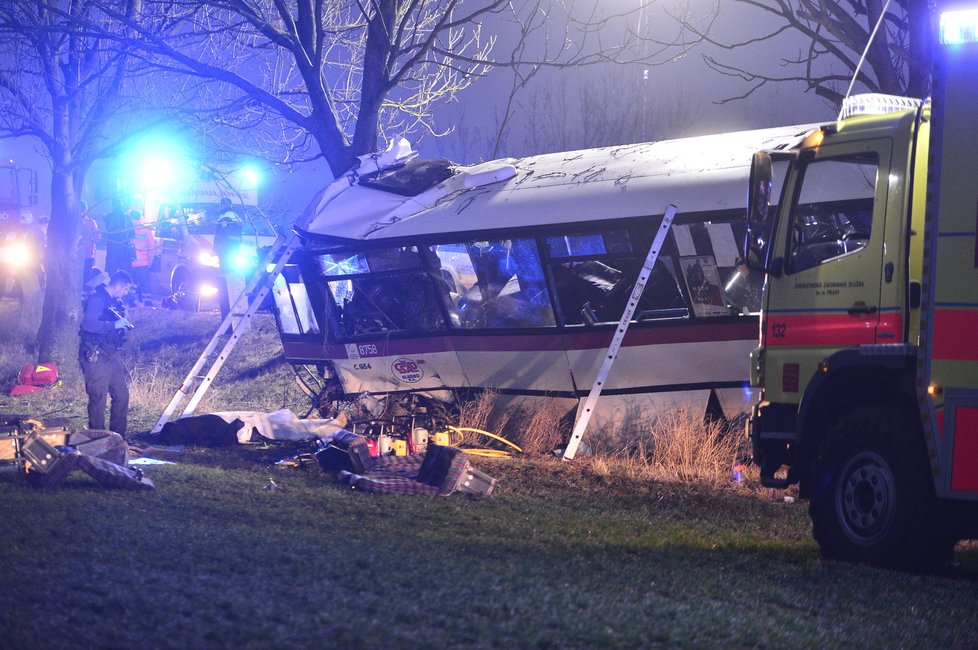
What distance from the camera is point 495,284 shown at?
41.1ft

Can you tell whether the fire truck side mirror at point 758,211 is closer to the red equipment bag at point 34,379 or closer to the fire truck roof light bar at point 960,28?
the fire truck roof light bar at point 960,28

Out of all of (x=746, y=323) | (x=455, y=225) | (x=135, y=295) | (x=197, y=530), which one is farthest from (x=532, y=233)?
(x=135, y=295)

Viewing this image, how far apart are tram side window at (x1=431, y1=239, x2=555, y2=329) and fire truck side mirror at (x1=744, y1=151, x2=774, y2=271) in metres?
4.65

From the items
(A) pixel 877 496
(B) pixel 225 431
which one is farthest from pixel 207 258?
(A) pixel 877 496

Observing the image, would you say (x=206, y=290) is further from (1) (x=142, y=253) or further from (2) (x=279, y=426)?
(2) (x=279, y=426)

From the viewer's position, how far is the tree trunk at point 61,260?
71.3 feet

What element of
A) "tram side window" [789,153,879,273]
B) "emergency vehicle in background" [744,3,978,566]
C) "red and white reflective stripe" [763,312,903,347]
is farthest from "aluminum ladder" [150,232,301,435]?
"red and white reflective stripe" [763,312,903,347]

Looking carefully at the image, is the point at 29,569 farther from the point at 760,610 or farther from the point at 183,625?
the point at 760,610

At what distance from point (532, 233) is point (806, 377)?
5179 mm

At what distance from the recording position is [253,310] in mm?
13359

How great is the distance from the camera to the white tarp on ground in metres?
12.0

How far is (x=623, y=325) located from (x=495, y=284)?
1963mm

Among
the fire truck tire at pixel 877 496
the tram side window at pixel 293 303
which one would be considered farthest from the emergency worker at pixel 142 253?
the fire truck tire at pixel 877 496

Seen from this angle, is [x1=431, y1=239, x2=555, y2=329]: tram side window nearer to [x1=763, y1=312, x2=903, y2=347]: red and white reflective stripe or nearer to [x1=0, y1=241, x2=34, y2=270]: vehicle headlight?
[x1=763, y1=312, x2=903, y2=347]: red and white reflective stripe
